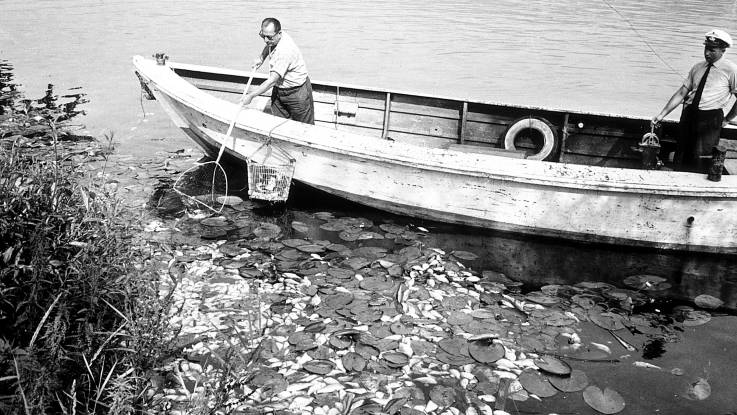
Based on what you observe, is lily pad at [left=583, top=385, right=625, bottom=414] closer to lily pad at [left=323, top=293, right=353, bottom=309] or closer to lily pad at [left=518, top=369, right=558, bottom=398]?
lily pad at [left=518, top=369, right=558, bottom=398]

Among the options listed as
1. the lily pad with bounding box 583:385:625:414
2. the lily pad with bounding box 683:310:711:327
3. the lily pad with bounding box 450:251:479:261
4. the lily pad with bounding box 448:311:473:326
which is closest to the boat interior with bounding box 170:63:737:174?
the lily pad with bounding box 450:251:479:261

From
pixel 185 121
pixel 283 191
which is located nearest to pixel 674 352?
pixel 283 191

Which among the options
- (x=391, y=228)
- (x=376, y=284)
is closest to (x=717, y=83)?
(x=391, y=228)

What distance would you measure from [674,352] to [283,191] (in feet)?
14.7

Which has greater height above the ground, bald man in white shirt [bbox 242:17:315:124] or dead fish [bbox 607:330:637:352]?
bald man in white shirt [bbox 242:17:315:124]

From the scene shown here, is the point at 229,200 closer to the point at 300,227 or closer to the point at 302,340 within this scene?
the point at 300,227

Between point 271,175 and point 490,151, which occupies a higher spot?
point 490,151

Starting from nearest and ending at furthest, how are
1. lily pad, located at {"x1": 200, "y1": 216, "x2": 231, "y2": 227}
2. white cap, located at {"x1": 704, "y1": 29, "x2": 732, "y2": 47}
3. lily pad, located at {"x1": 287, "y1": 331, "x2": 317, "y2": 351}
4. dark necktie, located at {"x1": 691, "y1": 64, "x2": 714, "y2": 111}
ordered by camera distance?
lily pad, located at {"x1": 287, "y1": 331, "x2": 317, "y2": 351}
white cap, located at {"x1": 704, "y1": 29, "x2": 732, "y2": 47}
dark necktie, located at {"x1": 691, "y1": 64, "x2": 714, "y2": 111}
lily pad, located at {"x1": 200, "y1": 216, "x2": 231, "y2": 227}

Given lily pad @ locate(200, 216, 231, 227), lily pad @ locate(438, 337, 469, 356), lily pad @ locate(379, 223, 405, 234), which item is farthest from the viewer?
lily pad @ locate(379, 223, 405, 234)

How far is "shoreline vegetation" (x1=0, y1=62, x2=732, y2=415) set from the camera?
389 cm

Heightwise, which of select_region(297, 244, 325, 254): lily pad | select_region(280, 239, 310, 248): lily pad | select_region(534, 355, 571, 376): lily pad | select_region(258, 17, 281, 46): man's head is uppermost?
select_region(258, 17, 281, 46): man's head

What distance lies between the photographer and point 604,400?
4.64 metres

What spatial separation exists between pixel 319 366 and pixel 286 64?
4.23m

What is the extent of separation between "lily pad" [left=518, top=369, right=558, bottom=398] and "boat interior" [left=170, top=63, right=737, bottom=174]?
3.62 meters
